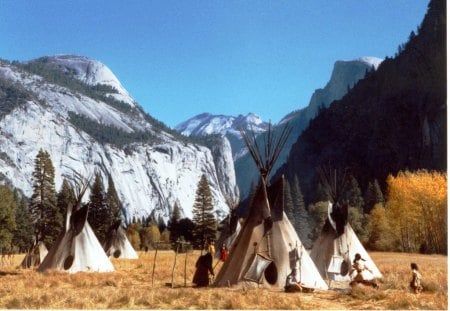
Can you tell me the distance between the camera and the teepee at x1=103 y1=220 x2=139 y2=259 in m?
39.0

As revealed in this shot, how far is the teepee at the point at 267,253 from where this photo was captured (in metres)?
14.8

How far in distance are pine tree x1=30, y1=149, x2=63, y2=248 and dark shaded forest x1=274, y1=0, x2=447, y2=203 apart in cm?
5774

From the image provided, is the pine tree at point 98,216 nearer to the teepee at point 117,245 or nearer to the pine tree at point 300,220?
the teepee at point 117,245

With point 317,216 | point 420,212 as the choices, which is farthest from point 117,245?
point 317,216

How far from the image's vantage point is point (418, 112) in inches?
3903

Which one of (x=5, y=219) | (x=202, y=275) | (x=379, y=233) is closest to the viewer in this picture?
(x=202, y=275)

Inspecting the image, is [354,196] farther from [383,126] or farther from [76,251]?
[76,251]

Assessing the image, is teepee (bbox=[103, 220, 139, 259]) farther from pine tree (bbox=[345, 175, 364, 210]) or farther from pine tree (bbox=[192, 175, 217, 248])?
pine tree (bbox=[345, 175, 364, 210])

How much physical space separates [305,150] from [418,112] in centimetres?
4772

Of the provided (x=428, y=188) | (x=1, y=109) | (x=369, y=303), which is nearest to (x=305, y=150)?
(x=1, y=109)

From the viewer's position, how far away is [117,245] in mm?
39312

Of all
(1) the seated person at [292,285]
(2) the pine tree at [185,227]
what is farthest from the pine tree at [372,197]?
(1) the seated person at [292,285]

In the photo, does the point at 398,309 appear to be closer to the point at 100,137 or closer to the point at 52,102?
the point at 100,137

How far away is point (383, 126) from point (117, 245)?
94.9 meters
